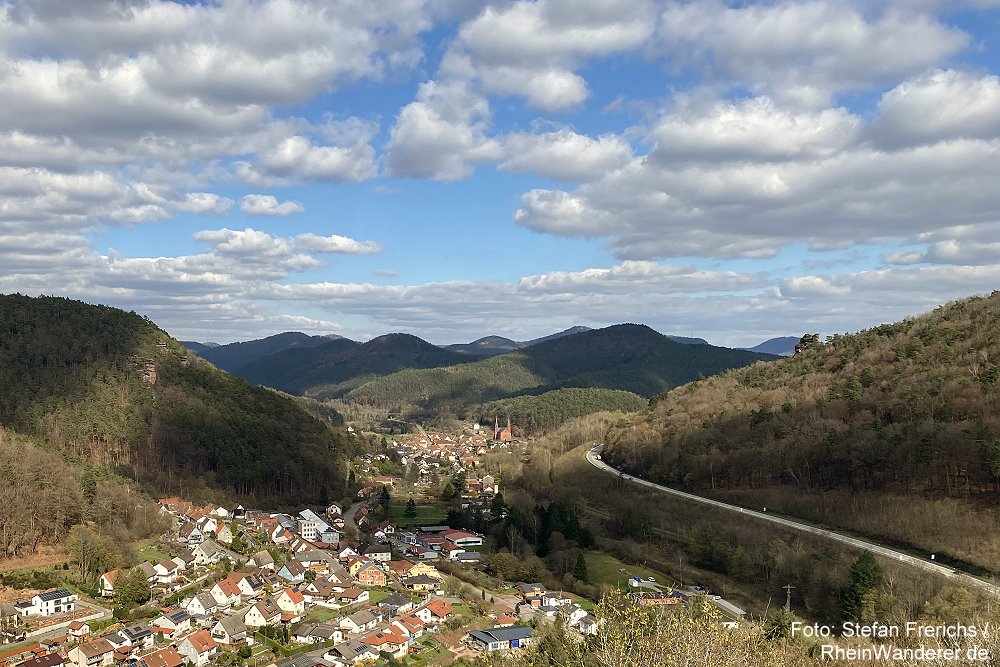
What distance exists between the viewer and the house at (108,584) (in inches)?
1671

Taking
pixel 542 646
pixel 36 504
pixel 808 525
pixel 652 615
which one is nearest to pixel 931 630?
pixel 652 615

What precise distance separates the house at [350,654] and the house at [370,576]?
13084mm

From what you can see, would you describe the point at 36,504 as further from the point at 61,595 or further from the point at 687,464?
the point at 687,464

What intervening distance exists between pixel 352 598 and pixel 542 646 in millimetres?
26521

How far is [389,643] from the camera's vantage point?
35.4 metres

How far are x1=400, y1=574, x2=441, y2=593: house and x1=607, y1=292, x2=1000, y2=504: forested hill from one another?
2851cm

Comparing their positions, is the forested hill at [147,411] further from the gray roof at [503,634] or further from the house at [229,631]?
the gray roof at [503,634]

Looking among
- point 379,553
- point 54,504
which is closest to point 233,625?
point 379,553

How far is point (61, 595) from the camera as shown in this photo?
3956 centimetres

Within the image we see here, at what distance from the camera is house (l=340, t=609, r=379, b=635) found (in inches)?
1500

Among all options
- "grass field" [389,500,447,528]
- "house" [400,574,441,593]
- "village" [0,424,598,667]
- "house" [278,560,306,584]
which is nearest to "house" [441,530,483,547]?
"village" [0,424,598,667]

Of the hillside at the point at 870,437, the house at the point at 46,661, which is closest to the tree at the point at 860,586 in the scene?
the hillside at the point at 870,437

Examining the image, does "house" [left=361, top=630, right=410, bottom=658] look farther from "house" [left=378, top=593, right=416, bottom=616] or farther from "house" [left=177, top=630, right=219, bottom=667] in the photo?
"house" [left=177, top=630, right=219, bottom=667]

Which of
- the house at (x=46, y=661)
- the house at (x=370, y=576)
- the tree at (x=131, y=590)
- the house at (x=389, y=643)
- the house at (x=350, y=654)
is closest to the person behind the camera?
the house at (x=46, y=661)
